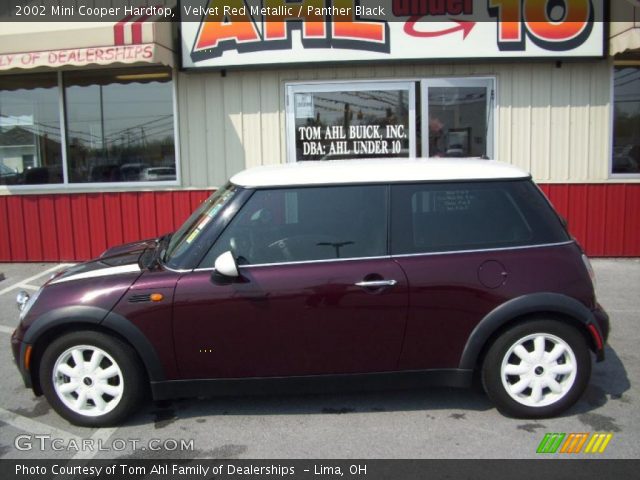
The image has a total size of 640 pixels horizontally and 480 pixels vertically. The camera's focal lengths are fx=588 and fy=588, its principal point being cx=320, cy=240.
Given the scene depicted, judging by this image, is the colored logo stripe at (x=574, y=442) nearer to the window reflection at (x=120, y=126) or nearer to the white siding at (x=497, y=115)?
the white siding at (x=497, y=115)

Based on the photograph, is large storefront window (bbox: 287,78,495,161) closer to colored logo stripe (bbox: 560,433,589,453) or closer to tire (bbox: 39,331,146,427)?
tire (bbox: 39,331,146,427)

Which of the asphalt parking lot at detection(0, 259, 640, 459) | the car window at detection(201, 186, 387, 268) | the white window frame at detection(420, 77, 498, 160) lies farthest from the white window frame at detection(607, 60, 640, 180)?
the car window at detection(201, 186, 387, 268)

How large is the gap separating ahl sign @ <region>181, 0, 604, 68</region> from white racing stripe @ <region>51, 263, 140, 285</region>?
191 inches

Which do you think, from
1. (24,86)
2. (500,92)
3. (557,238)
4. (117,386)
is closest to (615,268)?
(500,92)

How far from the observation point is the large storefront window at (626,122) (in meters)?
8.34

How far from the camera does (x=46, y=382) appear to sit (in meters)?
3.77

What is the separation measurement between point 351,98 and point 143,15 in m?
2.98

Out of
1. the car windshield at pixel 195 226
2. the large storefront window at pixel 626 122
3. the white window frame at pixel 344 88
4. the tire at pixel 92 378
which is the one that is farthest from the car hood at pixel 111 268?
the large storefront window at pixel 626 122

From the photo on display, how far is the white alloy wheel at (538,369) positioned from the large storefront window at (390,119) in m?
5.05

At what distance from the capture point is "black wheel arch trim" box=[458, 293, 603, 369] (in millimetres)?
3676

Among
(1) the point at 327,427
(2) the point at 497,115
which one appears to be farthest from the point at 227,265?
(2) the point at 497,115

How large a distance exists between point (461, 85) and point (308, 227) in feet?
17.8

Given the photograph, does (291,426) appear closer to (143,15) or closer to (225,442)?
(225,442)

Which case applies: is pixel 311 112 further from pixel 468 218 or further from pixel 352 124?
pixel 468 218
